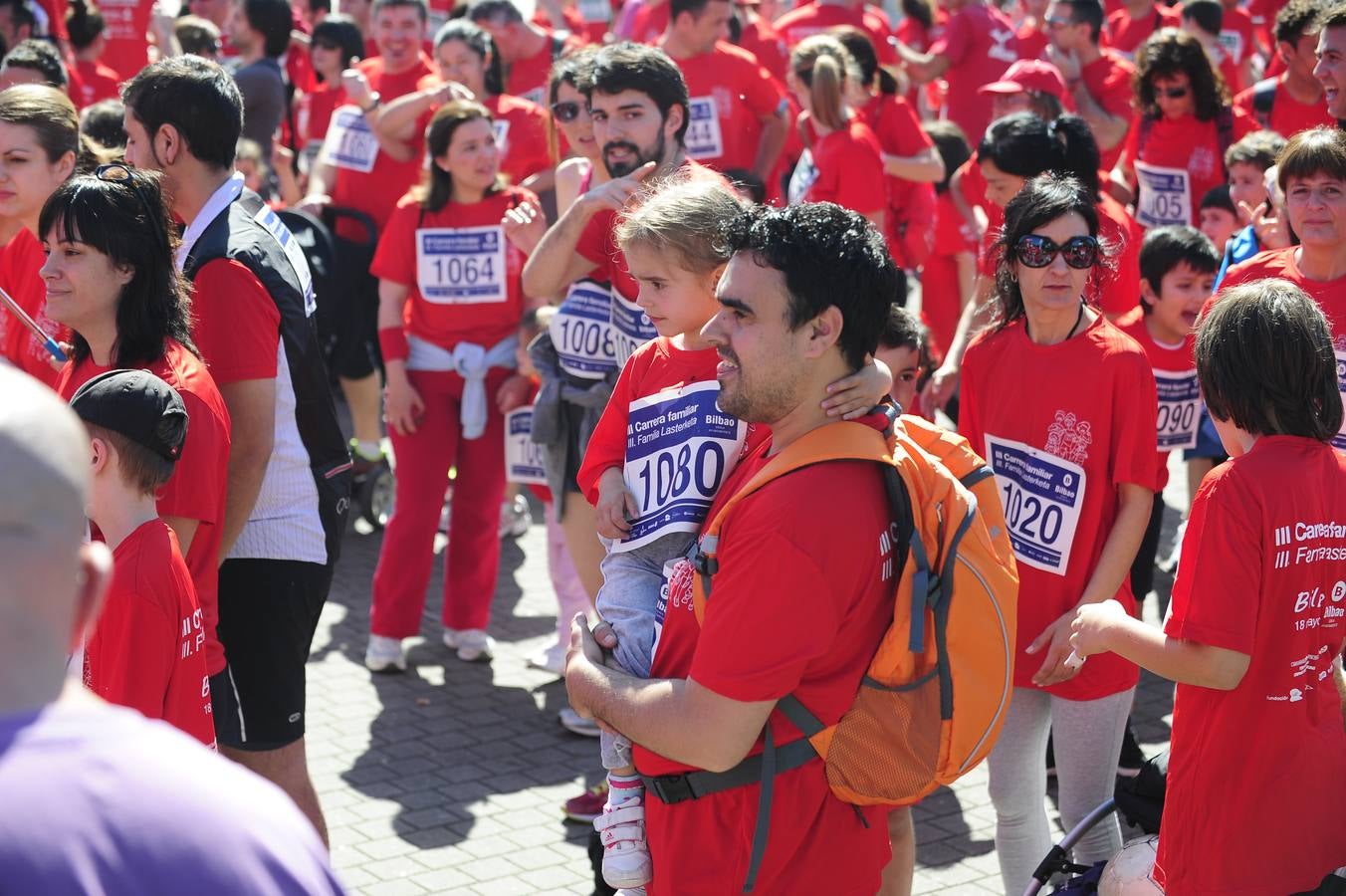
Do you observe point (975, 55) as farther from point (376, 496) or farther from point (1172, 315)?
point (1172, 315)

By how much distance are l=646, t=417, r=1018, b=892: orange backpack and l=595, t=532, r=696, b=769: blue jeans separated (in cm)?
36

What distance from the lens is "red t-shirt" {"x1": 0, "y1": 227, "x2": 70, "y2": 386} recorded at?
15.5 ft

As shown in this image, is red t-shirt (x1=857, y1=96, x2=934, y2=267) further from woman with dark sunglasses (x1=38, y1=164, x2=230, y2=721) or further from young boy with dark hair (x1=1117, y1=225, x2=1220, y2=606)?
woman with dark sunglasses (x1=38, y1=164, x2=230, y2=721)

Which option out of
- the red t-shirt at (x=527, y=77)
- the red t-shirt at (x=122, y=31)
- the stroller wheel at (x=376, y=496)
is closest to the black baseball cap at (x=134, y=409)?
the stroller wheel at (x=376, y=496)

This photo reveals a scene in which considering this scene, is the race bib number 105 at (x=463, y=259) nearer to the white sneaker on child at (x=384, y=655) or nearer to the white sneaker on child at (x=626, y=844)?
the white sneaker on child at (x=384, y=655)

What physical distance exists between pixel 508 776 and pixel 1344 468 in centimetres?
331

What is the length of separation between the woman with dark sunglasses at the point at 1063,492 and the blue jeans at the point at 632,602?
116 cm

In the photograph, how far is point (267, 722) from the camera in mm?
4148

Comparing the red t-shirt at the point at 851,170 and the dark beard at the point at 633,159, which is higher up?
the dark beard at the point at 633,159

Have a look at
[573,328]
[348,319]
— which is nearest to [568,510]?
[573,328]

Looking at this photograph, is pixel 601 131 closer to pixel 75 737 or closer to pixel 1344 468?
pixel 1344 468

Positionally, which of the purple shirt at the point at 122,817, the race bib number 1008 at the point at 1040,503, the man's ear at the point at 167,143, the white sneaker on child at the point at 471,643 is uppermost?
the man's ear at the point at 167,143

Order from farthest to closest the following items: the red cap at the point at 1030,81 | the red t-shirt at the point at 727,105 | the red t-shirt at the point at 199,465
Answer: the red t-shirt at the point at 727,105, the red cap at the point at 1030,81, the red t-shirt at the point at 199,465

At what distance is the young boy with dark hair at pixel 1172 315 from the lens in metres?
5.50
